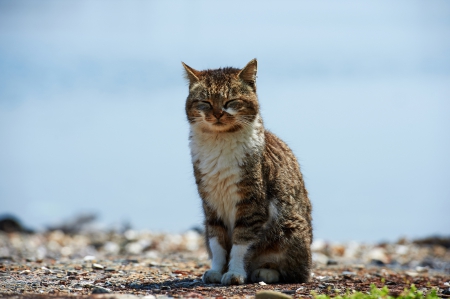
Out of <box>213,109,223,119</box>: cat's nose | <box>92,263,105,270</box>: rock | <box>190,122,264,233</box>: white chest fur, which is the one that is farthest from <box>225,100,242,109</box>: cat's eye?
<box>92,263,105,270</box>: rock

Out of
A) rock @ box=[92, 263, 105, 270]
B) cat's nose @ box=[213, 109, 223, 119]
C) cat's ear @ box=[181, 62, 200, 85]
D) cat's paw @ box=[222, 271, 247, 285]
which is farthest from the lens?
rock @ box=[92, 263, 105, 270]

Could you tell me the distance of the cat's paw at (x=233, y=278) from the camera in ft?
21.1

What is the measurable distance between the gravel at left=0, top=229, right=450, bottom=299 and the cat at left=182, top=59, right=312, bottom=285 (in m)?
0.33

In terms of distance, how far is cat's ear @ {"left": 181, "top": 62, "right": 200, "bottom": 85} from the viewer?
23.2 ft

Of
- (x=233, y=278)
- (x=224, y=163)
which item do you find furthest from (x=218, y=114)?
(x=233, y=278)

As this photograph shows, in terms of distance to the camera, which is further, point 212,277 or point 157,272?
point 157,272

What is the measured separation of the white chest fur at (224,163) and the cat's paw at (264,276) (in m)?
0.61

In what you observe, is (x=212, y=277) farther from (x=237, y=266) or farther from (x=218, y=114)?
(x=218, y=114)

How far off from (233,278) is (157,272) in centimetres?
170

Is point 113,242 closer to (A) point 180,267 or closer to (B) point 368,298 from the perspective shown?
(A) point 180,267

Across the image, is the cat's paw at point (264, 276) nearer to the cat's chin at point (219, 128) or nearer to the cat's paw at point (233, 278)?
the cat's paw at point (233, 278)

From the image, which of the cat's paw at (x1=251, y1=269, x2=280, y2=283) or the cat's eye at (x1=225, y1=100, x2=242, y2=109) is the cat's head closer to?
the cat's eye at (x1=225, y1=100, x2=242, y2=109)

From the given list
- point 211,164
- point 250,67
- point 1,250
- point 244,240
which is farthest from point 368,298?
point 1,250

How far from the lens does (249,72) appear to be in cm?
700
